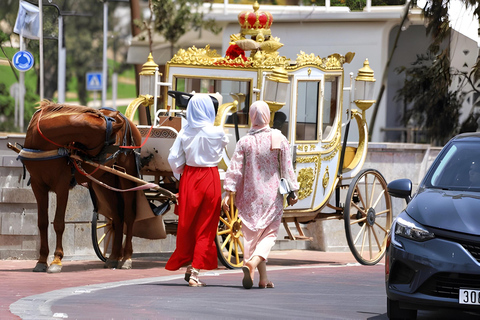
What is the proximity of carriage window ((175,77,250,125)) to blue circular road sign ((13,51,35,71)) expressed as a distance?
215 inches

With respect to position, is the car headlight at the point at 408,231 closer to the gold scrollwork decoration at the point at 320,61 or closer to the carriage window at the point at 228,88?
the gold scrollwork decoration at the point at 320,61

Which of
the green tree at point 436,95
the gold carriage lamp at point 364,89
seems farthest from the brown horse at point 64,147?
the green tree at point 436,95

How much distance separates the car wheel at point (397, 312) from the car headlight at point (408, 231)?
0.46 meters

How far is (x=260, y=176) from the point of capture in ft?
30.8

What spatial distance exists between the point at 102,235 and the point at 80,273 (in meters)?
1.66

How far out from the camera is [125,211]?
11352 millimetres

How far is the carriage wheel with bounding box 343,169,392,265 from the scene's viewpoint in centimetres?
1204

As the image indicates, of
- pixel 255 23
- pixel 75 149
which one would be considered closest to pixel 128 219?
pixel 75 149

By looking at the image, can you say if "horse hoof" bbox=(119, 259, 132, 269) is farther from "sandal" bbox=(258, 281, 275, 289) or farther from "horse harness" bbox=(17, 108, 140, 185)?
"sandal" bbox=(258, 281, 275, 289)

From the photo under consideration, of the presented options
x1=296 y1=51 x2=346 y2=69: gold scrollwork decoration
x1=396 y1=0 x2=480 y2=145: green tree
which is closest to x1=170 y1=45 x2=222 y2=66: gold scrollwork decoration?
x1=296 y1=51 x2=346 y2=69: gold scrollwork decoration

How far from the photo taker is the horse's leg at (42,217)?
10461 millimetres

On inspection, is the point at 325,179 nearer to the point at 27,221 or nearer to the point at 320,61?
the point at 320,61

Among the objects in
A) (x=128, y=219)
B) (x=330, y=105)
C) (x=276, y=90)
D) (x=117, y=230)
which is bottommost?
(x=117, y=230)

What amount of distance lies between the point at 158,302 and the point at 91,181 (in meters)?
3.18
